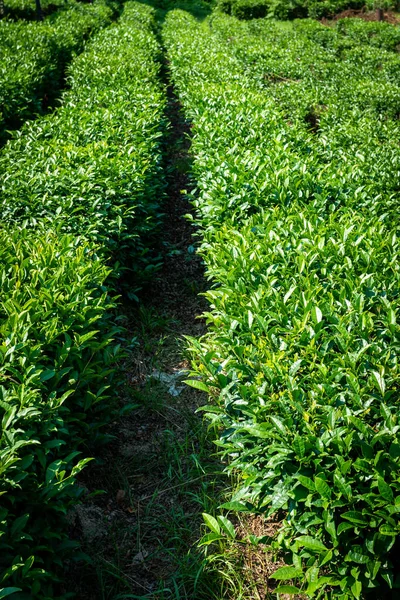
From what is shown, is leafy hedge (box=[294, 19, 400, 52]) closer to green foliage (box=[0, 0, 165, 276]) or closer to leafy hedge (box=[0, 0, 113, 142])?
leafy hedge (box=[0, 0, 113, 142])

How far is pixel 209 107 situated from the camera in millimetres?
6219

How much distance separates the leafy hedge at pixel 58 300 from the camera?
1.93 m

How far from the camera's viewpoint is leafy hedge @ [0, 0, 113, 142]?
7.36m

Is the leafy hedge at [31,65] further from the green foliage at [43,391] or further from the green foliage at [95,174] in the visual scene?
the green foliage at [43,391]

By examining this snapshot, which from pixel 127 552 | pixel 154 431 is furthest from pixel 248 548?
pixel 154 431

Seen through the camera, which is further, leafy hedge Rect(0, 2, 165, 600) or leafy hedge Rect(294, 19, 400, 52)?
leafy hedge Rect(294, 19, 400, 52)

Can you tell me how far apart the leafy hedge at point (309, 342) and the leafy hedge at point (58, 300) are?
24.4 inches

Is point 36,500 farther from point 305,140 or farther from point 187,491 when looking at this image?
point 305,140

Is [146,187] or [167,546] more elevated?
[146,187]

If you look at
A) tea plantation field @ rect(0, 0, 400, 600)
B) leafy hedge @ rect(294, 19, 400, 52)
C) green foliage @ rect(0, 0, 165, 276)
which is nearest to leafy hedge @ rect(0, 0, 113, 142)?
green foliage @ rect(0, 0, 165, 276)

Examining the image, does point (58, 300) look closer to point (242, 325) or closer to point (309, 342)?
point (242, 325)

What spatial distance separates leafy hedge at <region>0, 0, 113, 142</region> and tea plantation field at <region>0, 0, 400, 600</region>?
2104 mm

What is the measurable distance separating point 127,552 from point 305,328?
1497 millimetres

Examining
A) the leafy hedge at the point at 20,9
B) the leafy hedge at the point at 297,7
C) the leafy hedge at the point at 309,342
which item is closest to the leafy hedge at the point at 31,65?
the leafy hedge at the point at 309,342
